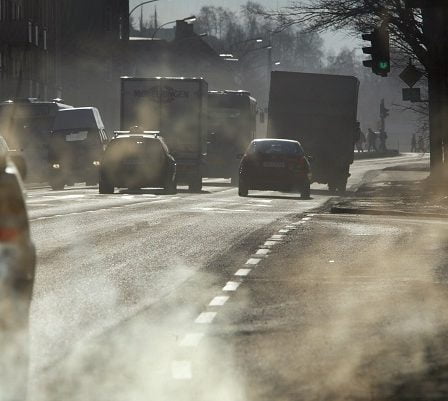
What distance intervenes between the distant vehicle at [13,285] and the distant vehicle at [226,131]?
49886 mm

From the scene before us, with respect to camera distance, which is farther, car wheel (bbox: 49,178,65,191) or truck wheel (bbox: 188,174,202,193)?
car wheel (bbox: 49,178,65,191)

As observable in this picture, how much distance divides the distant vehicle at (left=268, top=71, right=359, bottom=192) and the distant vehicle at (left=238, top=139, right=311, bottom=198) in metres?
5.95

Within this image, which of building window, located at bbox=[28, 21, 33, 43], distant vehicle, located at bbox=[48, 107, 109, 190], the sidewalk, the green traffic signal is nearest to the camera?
the sidewalk

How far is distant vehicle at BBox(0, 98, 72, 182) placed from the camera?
5188 centimetres

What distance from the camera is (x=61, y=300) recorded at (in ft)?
42.9

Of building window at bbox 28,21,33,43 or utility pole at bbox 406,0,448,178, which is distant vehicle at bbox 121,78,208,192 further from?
building window at bbox 28,21,33,43

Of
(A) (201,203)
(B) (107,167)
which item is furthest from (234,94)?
(A) (201,203)

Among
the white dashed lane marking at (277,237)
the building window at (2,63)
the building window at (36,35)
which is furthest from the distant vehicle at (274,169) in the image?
the building window at (36,35)

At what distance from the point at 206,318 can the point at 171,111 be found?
1380 inches

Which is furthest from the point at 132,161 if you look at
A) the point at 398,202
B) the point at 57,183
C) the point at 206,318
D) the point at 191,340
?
the point at 191,340

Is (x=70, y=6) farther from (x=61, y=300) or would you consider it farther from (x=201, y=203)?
(x=61, y=300)

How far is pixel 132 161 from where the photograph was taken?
40.4 m

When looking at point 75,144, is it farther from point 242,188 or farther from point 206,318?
point 206,318

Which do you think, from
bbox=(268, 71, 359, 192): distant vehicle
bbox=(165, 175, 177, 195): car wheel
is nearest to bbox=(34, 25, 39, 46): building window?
bbox=(268, 71, 359, 192): distant vehicle
